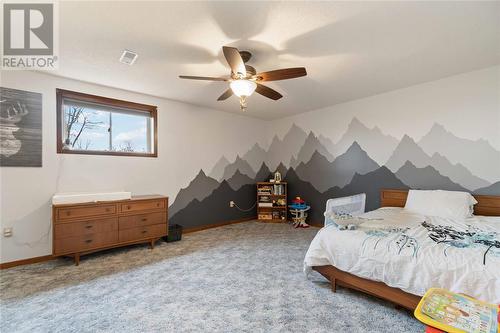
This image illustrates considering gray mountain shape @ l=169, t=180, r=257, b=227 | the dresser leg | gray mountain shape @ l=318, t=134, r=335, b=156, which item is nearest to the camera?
the dresser leg

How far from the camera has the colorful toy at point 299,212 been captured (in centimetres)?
457

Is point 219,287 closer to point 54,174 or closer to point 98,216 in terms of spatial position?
point 98,216

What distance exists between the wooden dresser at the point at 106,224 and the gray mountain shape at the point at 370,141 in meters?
3.37

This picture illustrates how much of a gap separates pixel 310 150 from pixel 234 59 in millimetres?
3224

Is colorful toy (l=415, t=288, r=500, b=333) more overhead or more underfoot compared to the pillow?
more underfoot

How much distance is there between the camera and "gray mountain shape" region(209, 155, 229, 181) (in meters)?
4.62

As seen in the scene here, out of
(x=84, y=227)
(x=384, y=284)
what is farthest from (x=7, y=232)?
(x=384, y=284)

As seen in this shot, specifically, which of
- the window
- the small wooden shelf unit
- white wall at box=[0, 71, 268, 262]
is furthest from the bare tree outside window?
the small wooden shelf unit

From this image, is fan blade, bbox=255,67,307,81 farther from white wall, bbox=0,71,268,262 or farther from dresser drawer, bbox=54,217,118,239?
dresser drawer, bbox=54,217,118,239

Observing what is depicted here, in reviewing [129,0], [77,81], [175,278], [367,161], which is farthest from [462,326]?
[77,81]

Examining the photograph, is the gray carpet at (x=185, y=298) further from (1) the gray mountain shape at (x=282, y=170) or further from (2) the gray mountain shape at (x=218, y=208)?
(1) the gray mountain shape at (x=282, y=170)

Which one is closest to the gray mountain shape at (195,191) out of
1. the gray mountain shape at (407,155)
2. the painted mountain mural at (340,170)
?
the painted mountain mural at (340,170)

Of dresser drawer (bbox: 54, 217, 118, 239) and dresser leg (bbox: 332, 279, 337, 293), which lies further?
dresser drawer (bbox: 54, 217, 118, 239)

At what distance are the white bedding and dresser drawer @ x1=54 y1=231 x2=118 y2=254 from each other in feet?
8.27
